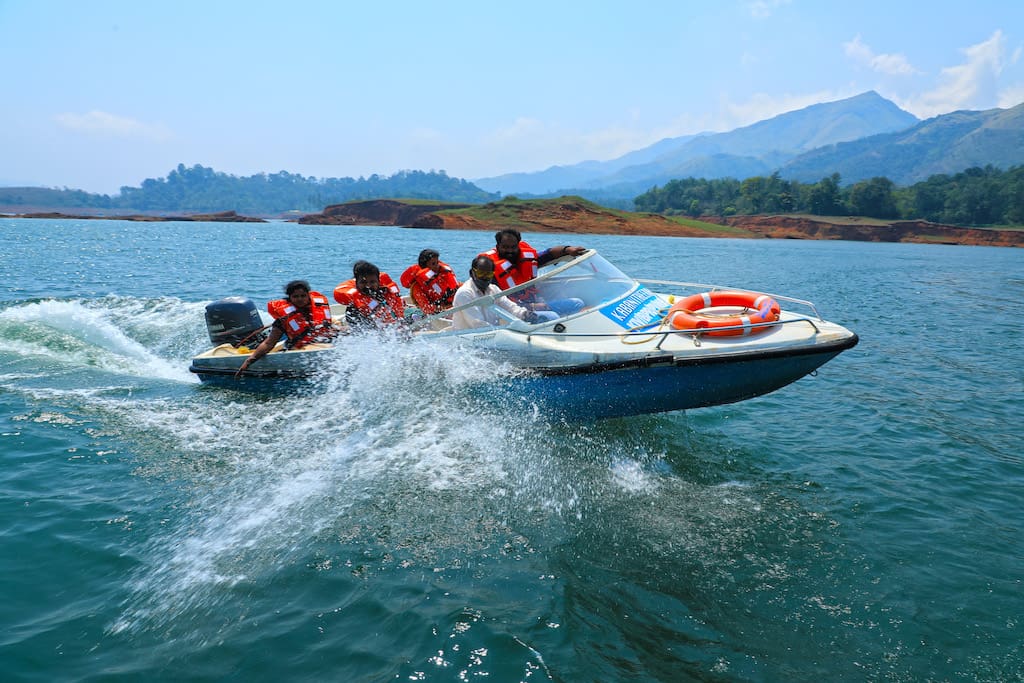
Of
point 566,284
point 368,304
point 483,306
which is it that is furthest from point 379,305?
point 566,284

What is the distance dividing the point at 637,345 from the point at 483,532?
8.85ft

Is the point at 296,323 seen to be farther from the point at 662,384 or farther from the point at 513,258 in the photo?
the point at 662,384

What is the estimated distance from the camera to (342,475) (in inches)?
254

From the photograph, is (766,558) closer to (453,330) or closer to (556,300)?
(556,300)

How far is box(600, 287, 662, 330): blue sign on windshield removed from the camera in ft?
24.3

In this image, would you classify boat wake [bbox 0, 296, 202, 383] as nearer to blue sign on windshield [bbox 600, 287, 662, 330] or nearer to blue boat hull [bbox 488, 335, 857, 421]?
blue boat hull [bbox 488, 335, 857, 421]

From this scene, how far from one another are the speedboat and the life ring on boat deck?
12 mm

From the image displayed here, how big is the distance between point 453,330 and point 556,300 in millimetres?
1362

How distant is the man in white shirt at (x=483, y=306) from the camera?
7551mm

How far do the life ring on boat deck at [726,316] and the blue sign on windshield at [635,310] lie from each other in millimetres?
304

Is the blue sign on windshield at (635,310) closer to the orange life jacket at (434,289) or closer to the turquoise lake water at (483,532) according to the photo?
the turquoise lake water at (483,532)

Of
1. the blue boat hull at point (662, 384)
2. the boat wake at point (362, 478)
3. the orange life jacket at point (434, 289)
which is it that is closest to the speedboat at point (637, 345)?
the blue boat hull at point (662, 384)

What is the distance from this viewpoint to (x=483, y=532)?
5.47 meters

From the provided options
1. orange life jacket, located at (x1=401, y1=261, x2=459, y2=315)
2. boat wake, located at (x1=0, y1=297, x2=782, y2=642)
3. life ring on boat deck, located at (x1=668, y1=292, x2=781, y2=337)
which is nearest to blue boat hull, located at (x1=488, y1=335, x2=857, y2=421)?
boat wake, located at (x1=0, y1=297, x2=782, y2=642)
